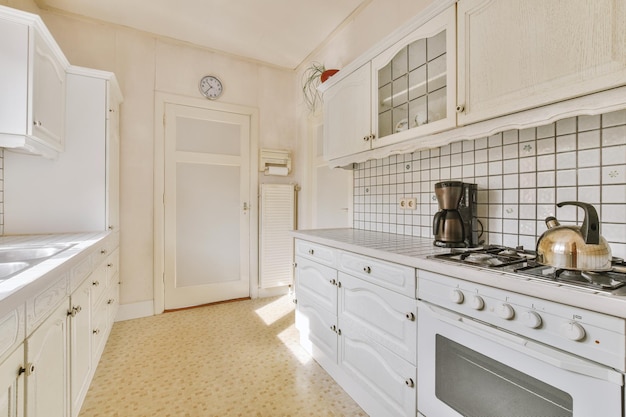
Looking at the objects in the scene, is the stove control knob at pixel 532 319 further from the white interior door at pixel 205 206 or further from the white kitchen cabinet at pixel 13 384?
the white interior door at pixel 205 206

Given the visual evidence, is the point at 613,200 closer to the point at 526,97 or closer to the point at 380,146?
the point at 526,97

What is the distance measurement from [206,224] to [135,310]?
1051 millimetres

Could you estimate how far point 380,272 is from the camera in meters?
1.38

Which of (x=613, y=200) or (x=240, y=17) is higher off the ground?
(x=240, y=17)

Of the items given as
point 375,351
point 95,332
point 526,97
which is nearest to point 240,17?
point 526,97

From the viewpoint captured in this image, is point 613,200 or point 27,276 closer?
point 27,276

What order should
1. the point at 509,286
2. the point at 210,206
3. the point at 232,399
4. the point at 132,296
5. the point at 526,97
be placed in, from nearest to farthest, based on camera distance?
the point at 509,286, the point at 526,97, the point at 232,399, the point at 132,296, the point at 210,206

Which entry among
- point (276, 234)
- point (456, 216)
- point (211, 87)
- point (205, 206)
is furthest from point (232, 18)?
point (456, 216)

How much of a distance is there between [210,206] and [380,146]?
2.06m

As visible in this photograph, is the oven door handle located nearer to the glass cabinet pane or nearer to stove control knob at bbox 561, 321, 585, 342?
stove control knob at bbox 561, 321, 585, 342

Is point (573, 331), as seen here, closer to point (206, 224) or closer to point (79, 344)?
point (79, 344)

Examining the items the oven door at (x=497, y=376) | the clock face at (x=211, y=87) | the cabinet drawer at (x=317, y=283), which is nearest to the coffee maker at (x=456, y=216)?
the oven door at (x=497, y=376)

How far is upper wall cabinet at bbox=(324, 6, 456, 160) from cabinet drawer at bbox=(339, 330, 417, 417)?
3.72 ft

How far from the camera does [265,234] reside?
3309 mm
